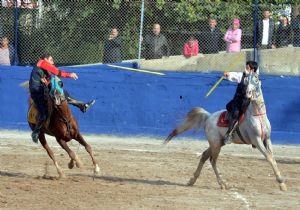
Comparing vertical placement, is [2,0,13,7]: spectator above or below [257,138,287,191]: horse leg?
above

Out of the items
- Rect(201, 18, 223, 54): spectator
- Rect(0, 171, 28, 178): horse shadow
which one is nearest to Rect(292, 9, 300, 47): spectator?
Rect(201, 18, 223, 54): spectator

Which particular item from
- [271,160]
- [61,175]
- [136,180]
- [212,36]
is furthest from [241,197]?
[212,36]

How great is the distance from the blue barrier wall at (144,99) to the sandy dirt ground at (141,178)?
1.08ft

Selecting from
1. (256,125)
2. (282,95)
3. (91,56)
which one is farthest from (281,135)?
(256,125)

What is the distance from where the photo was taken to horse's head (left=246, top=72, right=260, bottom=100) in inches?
556

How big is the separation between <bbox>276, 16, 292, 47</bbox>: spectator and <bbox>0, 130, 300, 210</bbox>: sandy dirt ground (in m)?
2.63

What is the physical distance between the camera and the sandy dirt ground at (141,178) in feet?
40.7

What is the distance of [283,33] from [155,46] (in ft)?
10.4

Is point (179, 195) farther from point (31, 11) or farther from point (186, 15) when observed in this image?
point (31, 11)

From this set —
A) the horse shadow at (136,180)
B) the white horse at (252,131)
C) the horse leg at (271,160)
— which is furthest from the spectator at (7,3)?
the horse leg at (271,160)

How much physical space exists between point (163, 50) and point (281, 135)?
11.8 feet

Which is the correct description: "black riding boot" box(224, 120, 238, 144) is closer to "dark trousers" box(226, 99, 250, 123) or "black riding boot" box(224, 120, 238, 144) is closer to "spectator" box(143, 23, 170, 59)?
"dark trousers" box(226, 99, 250, 123)

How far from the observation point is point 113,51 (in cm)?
2125

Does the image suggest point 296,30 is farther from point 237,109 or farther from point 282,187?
point 282,187
